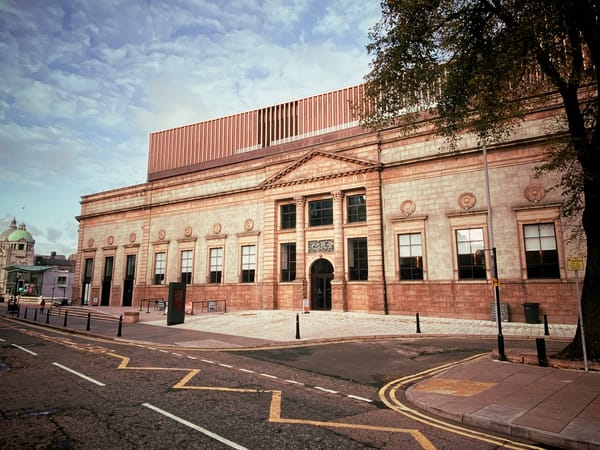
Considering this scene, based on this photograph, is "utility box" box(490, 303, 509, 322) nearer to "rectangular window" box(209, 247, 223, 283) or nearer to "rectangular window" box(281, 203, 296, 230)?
"rectangular window" box(281, 203, 296, 230)

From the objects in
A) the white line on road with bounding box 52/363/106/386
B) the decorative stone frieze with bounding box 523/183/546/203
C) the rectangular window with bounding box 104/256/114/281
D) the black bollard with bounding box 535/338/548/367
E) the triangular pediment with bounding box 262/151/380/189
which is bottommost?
the white line on road with bounding box 52/363/106/386

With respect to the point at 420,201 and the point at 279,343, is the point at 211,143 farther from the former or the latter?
the point at 279,343

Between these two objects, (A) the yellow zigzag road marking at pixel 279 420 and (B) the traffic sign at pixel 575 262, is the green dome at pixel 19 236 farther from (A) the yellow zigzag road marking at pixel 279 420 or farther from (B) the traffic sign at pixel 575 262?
(B) the traffic sign at pixel 575 262

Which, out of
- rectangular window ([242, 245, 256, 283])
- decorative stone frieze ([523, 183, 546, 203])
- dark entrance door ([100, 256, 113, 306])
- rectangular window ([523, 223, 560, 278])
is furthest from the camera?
dark entrance door ([100, 256, 113, 306])

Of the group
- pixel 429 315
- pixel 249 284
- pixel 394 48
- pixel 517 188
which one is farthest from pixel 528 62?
pixel 249 284

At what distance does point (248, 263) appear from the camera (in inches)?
1259

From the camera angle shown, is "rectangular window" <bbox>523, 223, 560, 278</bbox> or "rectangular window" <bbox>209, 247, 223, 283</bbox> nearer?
"rectangular window" <bbox>523, 223, 560, 278</bbox>

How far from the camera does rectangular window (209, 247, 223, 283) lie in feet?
110

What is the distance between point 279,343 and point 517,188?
16548mm

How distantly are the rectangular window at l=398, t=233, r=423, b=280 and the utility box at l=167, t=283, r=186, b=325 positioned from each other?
14.6 meters

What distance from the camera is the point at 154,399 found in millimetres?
7371

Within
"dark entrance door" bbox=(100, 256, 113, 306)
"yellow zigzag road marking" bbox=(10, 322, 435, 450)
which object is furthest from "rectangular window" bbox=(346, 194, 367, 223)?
"dark entrance door" bbox=(100, 256, 113, 306)

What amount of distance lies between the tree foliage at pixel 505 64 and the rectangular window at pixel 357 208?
13313 mm

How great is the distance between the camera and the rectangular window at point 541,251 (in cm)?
2062
